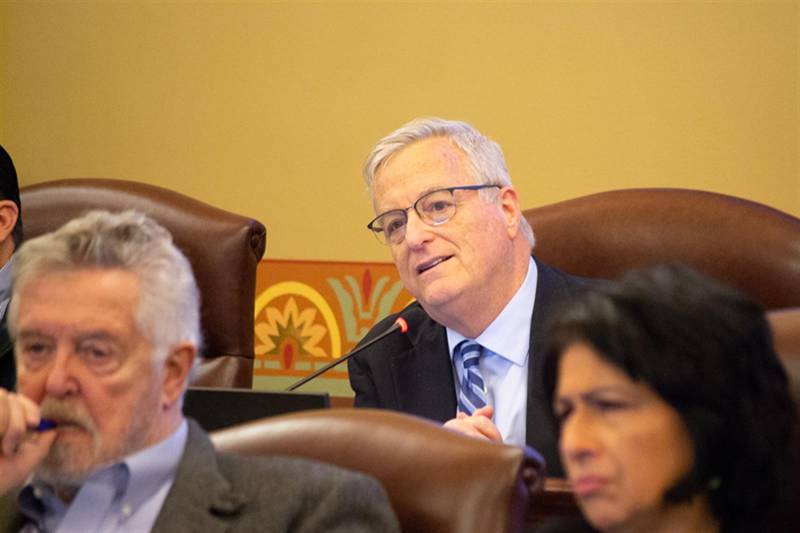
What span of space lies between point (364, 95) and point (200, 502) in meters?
2.90

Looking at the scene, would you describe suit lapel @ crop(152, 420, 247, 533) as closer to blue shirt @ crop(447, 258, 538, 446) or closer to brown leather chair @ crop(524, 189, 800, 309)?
blue shirt @ crop(447, 258, 538, 446)

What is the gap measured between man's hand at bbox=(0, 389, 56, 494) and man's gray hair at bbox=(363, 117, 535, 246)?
1.38 m

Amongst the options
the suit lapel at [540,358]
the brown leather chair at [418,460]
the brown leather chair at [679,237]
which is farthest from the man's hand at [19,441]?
the brown leather chair at [679,237]

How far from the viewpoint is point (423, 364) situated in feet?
9.04

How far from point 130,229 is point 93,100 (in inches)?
116

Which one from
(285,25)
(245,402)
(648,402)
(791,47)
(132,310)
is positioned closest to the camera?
(648,402)

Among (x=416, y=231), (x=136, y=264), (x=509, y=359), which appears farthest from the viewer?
(x=416, y=231)

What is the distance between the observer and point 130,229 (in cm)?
173

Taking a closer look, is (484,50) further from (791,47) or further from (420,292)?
(420,292)

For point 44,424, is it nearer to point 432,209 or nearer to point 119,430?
point 119,430

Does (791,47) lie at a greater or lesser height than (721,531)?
greater

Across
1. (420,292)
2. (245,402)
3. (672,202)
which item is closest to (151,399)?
(245,402)

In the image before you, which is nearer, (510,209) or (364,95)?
(510,209)

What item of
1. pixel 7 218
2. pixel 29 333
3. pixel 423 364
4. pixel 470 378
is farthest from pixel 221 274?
pixel 29 333
